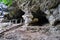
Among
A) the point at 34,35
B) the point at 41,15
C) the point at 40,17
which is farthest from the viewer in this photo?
the point at 40,17

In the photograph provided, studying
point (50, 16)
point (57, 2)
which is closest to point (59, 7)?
point (57, 2)

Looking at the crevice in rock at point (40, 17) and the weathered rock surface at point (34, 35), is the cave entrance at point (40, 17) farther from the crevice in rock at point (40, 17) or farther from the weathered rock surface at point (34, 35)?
the weathered rock surface at point (34, 35)

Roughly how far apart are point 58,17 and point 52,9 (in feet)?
2.02

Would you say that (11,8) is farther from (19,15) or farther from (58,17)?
(58,17)

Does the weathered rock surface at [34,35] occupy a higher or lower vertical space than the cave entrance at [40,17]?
lower

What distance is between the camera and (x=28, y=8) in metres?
7.20

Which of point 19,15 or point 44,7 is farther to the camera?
point 19,15

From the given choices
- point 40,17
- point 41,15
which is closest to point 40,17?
point 40,17

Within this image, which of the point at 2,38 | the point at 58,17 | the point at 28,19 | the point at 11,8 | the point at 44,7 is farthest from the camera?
the point at 11,8

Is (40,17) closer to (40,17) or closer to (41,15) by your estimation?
(40,17)

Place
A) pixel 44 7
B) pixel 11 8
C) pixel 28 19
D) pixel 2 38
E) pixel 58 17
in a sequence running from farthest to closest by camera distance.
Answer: pixel 11 8
pixel 28 19
pixel 44 7
pixel 58 17
pixel 2 38

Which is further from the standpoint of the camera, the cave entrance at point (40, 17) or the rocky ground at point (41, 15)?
the cave entrance at point (40, 17)

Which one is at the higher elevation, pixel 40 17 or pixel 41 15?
pixel 41 15

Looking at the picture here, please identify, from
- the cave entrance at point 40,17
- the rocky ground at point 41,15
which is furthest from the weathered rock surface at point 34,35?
the cave entrance at point 40,17
